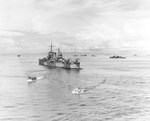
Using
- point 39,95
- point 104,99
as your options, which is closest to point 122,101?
point 104,99

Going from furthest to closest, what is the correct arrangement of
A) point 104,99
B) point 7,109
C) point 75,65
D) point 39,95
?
1. point 75,65
2. point 39,95
3. point 104,99
4. point 7,109

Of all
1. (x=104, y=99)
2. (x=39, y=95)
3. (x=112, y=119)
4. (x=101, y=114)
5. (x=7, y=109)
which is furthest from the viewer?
(x=39, y=95)

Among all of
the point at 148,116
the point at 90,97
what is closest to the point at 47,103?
the point at 90,97

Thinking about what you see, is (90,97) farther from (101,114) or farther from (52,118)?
(52,118)

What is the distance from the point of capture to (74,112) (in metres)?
47.6


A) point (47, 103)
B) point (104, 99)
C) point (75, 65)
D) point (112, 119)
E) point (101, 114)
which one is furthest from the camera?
point (75, 65)

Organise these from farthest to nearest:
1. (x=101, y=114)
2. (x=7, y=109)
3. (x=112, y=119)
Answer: (x=7, y=109) → (x=101, y=114) → (x=112, y=119)

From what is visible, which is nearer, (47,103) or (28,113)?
(28,113)

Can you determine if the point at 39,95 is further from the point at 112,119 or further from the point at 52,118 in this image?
the point at 112,119

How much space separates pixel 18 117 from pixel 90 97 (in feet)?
81.7

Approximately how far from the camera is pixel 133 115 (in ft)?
151

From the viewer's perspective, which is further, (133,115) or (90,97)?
(90,97)

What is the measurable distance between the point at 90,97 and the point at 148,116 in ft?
68.5

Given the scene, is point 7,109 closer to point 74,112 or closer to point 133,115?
point 74,112
